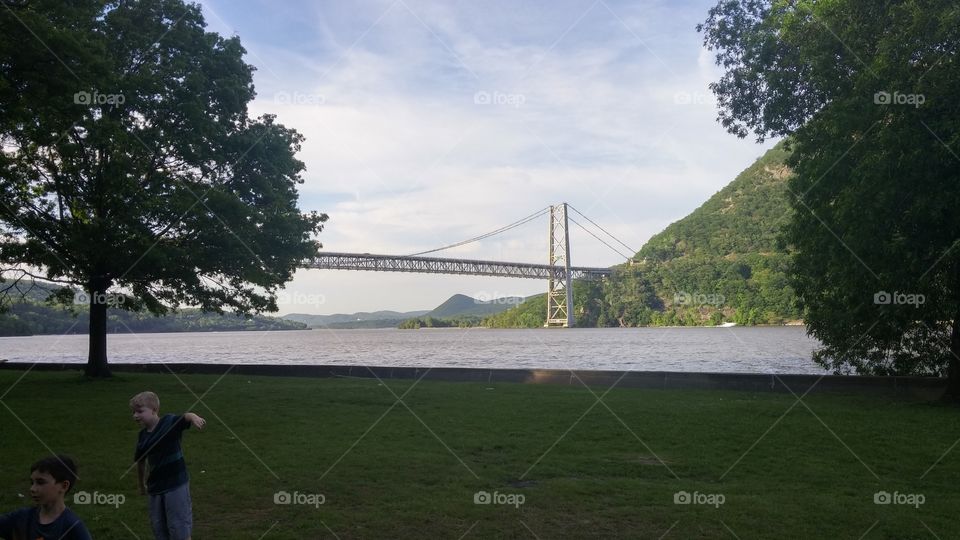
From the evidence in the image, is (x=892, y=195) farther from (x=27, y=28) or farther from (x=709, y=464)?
(x=27, y=28)

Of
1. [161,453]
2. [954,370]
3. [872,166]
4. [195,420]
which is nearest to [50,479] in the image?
[195,420]

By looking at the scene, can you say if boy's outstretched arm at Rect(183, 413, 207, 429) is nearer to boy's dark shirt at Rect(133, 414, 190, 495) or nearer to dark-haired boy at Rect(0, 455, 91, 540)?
boy's dark shirt at Rect(133, 414, 190, 495)

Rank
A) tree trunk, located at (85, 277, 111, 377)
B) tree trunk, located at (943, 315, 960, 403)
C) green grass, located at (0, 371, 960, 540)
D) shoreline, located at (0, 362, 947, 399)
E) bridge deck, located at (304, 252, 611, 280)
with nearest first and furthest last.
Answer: green grass, located at (0, 371, 960, 540) → tree trunk, located at (943, 315, 960, 403) → shoreline, located at (0, 362, 947, 399) → tree trunk, located at (85, 277, 111, 377) → bridge deck, located at (304, 252, 611, 280)

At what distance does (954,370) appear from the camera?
1608 cm

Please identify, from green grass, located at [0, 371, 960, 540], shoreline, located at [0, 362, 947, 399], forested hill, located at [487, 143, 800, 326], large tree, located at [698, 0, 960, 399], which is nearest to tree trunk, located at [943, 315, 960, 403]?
large tree, located at [698, 0, 960, 399]

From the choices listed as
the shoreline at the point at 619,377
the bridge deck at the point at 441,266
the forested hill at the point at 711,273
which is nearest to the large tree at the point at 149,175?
the shoreline at the point at 619,377

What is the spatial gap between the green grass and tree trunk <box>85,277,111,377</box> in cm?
440

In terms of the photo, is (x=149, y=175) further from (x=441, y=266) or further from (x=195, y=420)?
(x=441, y=266)

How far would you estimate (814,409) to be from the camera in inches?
586

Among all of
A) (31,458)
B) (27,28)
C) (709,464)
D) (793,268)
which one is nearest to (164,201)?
(27,28)

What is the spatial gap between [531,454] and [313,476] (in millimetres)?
3195

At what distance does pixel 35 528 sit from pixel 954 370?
17.7m

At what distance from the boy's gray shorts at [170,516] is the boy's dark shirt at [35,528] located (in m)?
1.28

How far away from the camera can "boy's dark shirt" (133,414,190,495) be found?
5.40 meters
